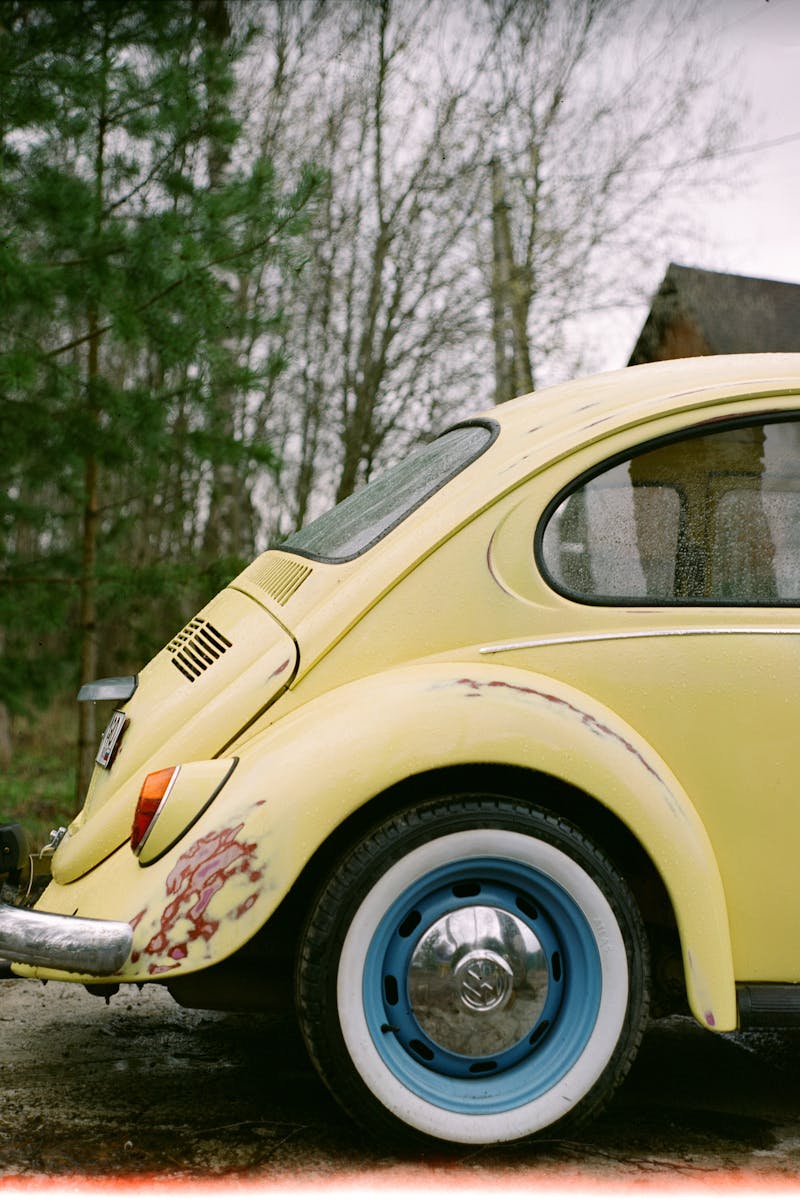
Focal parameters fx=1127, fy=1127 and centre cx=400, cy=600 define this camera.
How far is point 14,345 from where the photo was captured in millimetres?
7027

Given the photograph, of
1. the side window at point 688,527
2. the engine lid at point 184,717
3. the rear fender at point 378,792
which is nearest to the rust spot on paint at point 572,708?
the rear fender at point 378,792

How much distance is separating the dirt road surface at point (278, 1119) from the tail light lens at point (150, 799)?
65cm

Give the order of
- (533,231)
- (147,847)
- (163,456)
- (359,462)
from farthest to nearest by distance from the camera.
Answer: (533,231) → (359,462) → (163,456) → (147,847)

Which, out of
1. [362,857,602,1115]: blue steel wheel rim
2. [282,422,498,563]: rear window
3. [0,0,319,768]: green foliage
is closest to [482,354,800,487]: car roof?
[282,422,498,563]: rear window

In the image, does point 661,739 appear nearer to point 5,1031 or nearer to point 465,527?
point 465,527

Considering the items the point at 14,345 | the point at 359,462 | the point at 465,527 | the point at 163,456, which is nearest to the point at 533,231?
the point at 359,462

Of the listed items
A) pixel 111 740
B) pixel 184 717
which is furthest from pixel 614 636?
pixel 111 740

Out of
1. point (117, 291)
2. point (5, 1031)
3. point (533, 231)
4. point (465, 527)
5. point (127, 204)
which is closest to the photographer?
point (465, 527)

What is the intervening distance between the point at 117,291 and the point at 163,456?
5.33 ft

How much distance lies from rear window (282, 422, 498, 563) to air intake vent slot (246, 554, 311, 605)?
0.05 metres

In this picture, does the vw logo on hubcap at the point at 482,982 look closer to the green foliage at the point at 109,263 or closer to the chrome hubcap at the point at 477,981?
the chrome hubcap at the point at 477,981

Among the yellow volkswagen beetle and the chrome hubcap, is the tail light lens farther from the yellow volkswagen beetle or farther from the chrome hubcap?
the chrome hubcap

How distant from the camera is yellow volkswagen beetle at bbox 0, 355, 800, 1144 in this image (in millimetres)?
2342

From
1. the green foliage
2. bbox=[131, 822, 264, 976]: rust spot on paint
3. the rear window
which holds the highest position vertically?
the green foliage
